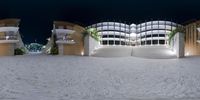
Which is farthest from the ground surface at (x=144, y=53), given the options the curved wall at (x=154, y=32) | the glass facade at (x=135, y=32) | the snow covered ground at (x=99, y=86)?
the curved wall at (x=154, y=32)

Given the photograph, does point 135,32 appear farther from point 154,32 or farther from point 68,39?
point 68,39

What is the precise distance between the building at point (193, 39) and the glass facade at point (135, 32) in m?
45.1

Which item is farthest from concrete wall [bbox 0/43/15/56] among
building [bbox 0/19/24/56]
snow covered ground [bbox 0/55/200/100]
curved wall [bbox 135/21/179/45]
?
curved wall [bbox 135/21/179/45]

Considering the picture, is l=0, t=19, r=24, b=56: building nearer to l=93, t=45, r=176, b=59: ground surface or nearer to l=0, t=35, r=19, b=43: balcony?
l=0, t=35, r=19, b=43: balcony

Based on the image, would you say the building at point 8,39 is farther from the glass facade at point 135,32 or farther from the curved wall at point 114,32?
the curved wall at point 114,32

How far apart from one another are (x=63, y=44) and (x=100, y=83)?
23.6 metres

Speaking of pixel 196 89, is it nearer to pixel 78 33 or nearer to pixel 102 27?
pixel 78 33

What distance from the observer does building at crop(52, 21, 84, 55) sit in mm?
36906

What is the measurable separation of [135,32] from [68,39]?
5895 centimetres

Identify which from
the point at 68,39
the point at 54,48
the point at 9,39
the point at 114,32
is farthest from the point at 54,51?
the point at 114,32

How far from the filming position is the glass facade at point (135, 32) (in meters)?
86.9

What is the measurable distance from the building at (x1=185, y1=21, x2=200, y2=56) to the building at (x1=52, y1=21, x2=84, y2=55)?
11.4 m

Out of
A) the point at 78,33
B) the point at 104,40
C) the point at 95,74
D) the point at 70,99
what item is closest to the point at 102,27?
the point at 104,40

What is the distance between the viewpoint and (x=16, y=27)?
35.2m
